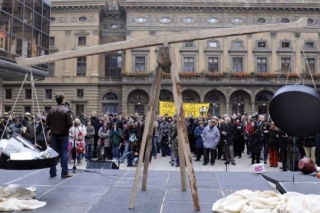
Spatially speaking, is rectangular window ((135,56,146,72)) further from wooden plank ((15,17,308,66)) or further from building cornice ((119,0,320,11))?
wooden plank ((15,17,308,66))

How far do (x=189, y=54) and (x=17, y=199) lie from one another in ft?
124

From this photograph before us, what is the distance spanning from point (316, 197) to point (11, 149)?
16.8 feet

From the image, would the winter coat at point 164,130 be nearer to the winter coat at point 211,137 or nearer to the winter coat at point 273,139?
the winter coat at point 211,137

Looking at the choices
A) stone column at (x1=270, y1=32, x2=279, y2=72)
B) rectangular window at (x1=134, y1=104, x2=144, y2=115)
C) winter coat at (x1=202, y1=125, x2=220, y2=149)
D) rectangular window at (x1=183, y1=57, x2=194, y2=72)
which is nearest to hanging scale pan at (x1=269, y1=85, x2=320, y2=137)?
winter coat at (x1=202, y1=125, x2=220, y2=149)

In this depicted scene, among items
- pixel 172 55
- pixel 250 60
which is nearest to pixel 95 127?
pixel 172 55

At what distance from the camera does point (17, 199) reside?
19.4 ft

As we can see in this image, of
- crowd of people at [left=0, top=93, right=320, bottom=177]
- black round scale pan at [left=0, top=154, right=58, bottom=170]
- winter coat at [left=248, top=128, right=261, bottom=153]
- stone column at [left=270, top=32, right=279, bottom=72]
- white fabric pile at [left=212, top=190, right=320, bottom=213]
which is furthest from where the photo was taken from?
stone column at [left=270, top=32, right=279, bottom=72]

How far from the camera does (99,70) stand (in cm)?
4394

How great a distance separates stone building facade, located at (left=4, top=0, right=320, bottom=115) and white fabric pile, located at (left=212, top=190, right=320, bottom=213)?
35.4 meters

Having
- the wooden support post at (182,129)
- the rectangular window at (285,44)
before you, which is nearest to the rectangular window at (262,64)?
the rectangular window at (285,44)

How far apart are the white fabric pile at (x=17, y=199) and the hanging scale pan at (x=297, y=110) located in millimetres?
4774

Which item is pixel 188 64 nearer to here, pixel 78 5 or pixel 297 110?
pixel 78 5

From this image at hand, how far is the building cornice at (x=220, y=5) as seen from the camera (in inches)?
1652

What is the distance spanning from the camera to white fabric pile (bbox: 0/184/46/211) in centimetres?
557
